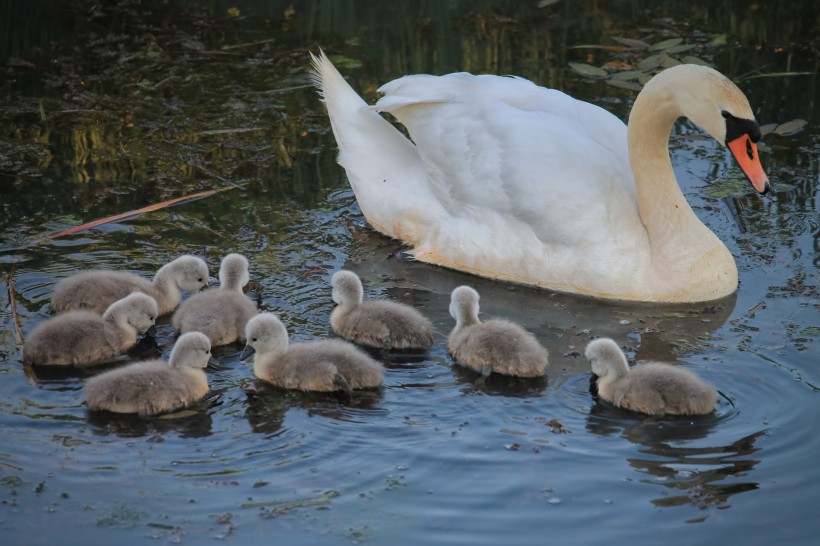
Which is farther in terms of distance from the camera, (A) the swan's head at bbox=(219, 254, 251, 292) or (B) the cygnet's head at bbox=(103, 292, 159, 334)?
(A) the swan's head at bbox=(219, 254, 251, 292)

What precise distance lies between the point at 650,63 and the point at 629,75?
269mm

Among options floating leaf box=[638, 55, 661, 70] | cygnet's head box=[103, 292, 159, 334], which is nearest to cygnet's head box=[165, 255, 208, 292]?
cygnet's head box=[103, 292, 159, 334]

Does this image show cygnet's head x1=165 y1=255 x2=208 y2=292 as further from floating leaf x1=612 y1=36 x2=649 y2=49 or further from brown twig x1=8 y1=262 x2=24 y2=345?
floating leaf x1=612 y1=36 x2=649 y2=49

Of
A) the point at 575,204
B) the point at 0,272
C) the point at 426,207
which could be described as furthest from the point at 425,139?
the point at 0,272

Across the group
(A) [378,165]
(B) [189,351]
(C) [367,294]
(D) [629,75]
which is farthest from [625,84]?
(B) [189,351]

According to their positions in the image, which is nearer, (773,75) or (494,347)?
(494,347)

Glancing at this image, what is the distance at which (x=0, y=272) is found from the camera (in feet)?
27.5

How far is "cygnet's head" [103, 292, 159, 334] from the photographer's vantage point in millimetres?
7367

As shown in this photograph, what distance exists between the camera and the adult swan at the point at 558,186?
8.20 m

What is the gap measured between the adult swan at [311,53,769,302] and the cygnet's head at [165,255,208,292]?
1.81 metres

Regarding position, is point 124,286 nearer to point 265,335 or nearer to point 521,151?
point 265,335

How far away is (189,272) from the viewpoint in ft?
26.2

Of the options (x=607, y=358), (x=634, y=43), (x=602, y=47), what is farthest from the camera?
(x=602, y=47)

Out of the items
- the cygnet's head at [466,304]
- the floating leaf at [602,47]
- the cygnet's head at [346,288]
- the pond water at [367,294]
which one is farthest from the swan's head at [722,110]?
the floating leaf at [602,47]
